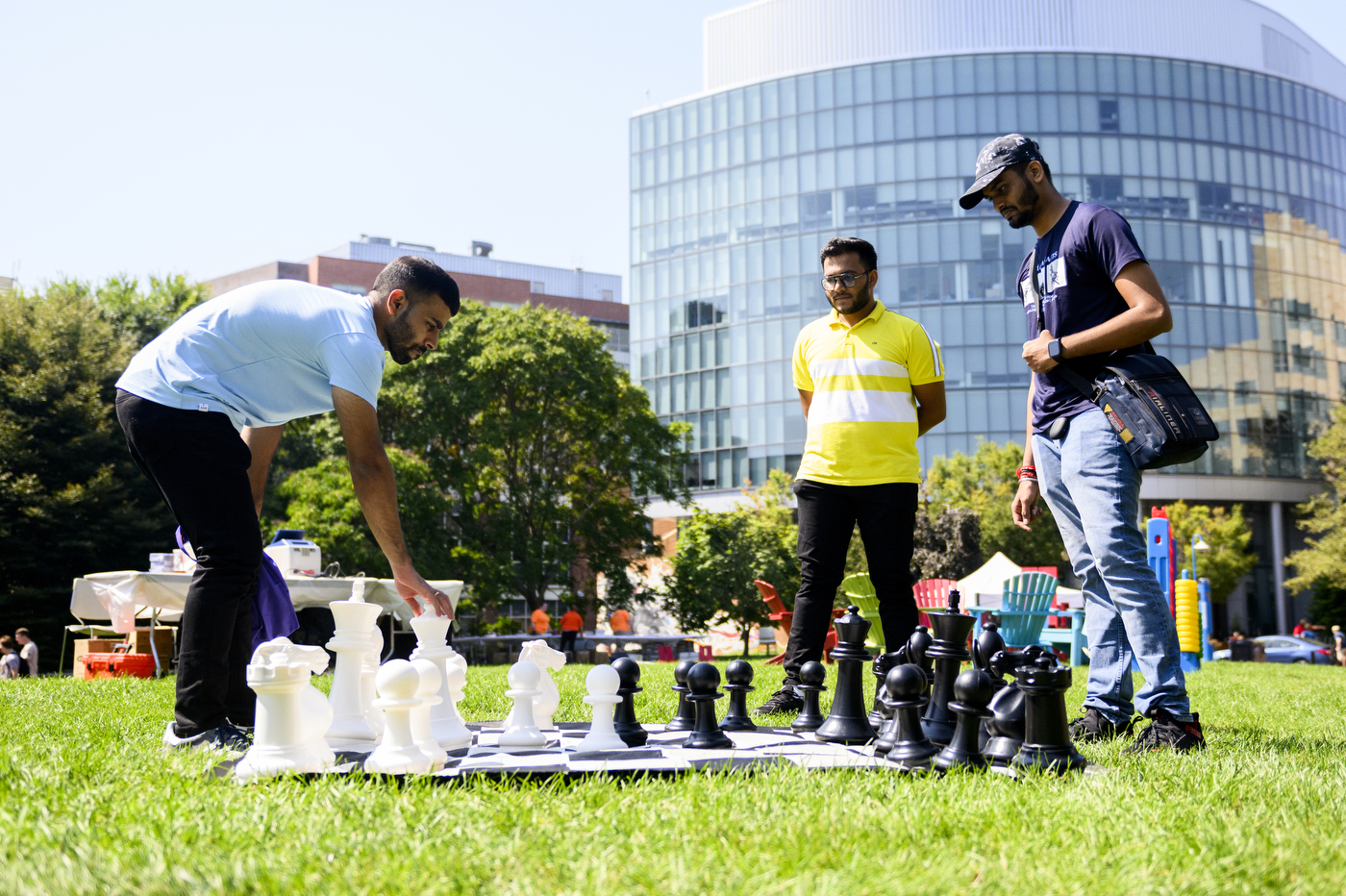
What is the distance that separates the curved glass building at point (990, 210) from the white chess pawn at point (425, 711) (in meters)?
45.3

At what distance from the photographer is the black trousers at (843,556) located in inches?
166

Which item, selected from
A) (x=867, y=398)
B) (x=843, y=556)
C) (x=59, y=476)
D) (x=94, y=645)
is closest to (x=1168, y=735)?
(x=843, y=556)

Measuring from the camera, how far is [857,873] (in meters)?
1.60

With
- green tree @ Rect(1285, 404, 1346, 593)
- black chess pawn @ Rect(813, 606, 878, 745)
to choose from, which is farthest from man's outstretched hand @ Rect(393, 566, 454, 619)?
green tree @ Rect(1285, 404, 1346, 593)

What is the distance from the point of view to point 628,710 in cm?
303

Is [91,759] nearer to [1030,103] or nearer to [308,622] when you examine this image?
[308,622]

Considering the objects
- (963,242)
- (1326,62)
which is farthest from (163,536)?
(1326,62)

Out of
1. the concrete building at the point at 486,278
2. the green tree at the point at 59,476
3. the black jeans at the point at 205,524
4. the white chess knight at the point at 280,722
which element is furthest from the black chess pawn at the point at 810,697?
the concrete building at the point at 486,278

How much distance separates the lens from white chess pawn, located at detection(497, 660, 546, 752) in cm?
278

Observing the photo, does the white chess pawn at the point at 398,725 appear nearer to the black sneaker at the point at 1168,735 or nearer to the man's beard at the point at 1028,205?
the black sneaker at the point at 1168,735

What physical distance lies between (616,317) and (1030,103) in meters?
28.6

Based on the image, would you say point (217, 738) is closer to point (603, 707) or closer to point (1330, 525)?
point (603, 707)

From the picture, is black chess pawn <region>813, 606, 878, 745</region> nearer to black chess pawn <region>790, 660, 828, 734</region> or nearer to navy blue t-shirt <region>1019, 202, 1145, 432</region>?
black chess pawn <region>790, 660, 828, 734</region>

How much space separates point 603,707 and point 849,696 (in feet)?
2.35
